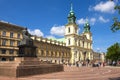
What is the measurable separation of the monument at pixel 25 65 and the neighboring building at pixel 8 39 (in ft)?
114

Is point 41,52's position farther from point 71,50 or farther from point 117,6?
point 117,6

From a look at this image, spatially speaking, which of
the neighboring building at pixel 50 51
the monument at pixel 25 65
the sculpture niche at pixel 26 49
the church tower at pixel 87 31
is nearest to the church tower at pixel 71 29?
the neighboring building at pixel 50 51

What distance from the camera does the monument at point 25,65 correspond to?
23844 millimetres

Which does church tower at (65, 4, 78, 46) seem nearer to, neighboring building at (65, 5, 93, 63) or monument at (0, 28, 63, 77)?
neighboring building at (65, 5, 93, 63)

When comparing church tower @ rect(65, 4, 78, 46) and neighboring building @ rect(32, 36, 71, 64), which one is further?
church tower @ rect(65, 4, 78, 46)

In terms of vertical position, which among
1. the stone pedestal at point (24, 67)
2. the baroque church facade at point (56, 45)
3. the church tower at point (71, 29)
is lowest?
the stone pedestal at point (24, 67)

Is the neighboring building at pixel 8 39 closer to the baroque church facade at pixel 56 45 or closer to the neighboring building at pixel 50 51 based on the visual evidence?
the baroque church facade at pixel 56 45

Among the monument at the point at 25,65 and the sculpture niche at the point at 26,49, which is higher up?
the sculpture niche at the point at 26,49

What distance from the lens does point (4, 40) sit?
63.7 meters

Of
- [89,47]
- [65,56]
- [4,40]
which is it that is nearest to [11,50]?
[4,40]

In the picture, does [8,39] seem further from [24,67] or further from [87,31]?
[87,31]

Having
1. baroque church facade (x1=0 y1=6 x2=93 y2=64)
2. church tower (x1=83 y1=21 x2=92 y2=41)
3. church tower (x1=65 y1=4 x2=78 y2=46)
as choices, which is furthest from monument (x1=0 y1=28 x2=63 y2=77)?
church tower (x1=83 y1=21 x2=92 y2=41)

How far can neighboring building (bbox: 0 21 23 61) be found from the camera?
62.6 metres

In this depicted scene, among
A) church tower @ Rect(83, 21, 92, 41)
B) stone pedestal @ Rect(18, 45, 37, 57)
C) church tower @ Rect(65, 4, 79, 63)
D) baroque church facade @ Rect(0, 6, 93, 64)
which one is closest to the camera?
stone pedestal @ Rect(18, 45, 37, 57)
